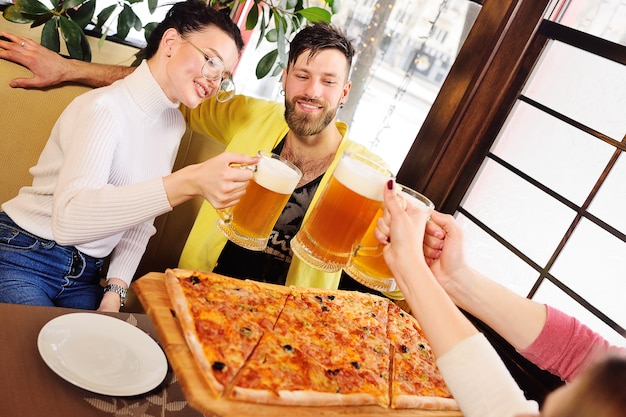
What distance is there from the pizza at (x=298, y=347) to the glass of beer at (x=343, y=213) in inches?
8.7

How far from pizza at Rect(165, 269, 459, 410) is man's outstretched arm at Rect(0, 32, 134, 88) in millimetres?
1378

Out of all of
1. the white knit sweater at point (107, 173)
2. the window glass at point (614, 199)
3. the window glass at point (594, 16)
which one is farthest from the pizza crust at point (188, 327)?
the window glass at point (594, 16)

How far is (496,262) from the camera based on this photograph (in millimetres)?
3273

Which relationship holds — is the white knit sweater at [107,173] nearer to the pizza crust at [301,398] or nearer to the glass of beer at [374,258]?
the glass of beer at [374,258]

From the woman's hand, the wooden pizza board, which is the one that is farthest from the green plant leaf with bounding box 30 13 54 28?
the wooden pizza board

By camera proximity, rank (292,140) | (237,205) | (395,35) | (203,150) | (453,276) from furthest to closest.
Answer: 1. (395,35)
2. (203,150)
3. (292,140)
4. (453,276)
5. (237,205)

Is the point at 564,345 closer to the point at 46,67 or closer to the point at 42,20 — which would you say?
the point at 46,67

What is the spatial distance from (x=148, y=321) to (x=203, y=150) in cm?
144

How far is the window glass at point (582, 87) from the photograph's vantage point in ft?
9.40

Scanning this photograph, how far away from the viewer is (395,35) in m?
3.75

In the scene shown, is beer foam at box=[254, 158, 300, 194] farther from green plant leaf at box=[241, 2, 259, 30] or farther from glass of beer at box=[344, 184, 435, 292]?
green plant leaf at box=[241, 2, 259, 30]

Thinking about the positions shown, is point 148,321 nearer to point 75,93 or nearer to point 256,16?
point 75,93

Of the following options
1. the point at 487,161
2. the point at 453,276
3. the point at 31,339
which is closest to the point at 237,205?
the point at 31,339

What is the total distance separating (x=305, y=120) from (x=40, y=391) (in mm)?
1656
